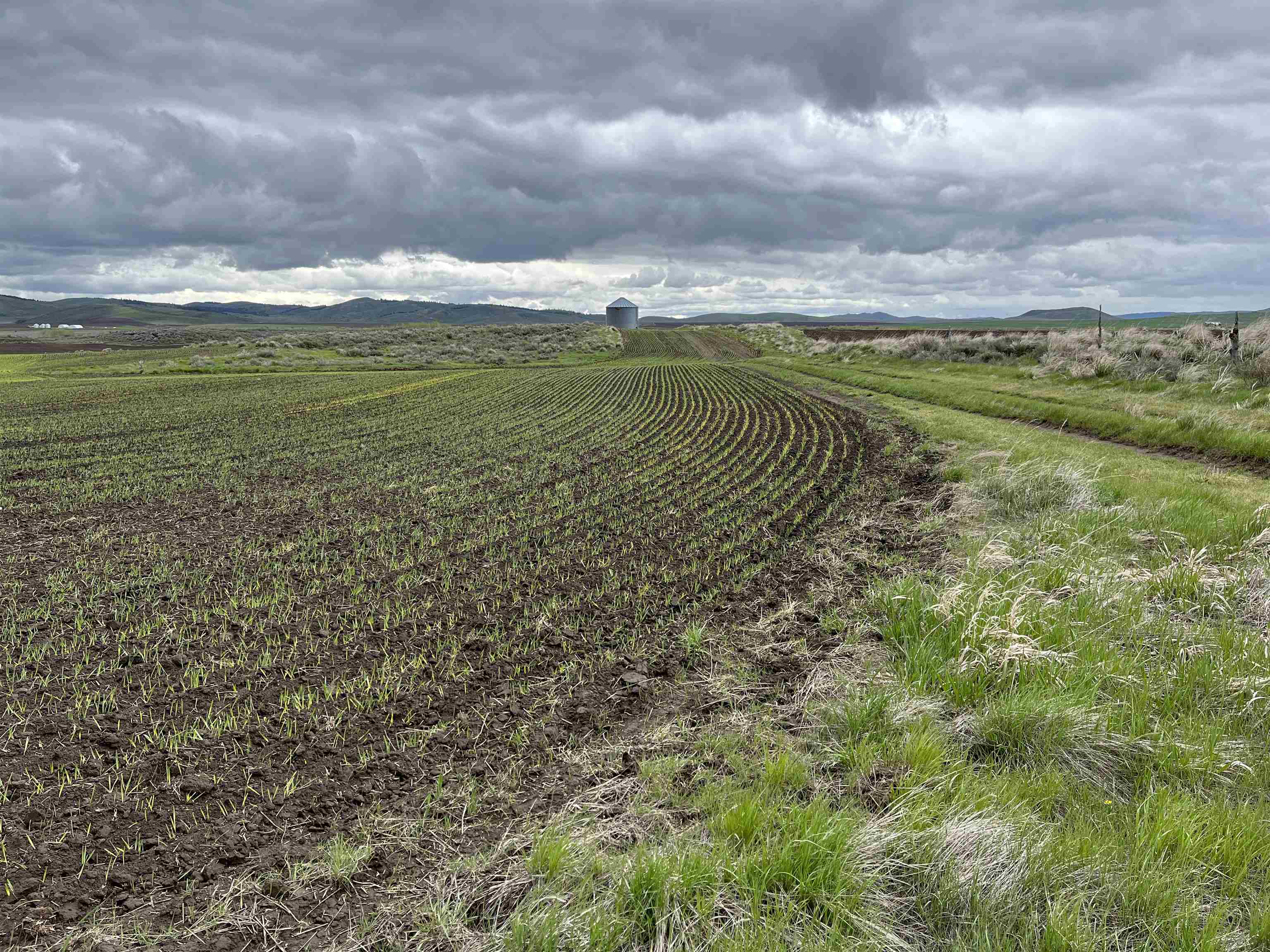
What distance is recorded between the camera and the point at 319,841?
437cm

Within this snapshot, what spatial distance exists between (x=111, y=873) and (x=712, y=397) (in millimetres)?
30192

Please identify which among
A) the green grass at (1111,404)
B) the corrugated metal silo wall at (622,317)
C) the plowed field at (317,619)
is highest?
the corrugated metal silo wall at (622,317)

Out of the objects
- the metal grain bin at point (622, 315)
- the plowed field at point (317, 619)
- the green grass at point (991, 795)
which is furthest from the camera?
the metal grain bin at point (622, 315)

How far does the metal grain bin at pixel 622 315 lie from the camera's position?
488 feet

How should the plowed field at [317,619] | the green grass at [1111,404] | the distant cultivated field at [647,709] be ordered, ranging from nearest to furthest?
1. the distant cultivated field at [647,709]
2. the plowed field at [317,619]
3. the green grass at [1111,404]

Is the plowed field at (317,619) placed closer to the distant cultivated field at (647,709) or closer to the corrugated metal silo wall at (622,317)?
the distant cultivated field at (647,709)

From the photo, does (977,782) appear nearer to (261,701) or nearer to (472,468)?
(261,701)

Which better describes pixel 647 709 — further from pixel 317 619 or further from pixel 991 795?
pixel 317 619

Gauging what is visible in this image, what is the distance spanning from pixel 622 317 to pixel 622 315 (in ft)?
1.52

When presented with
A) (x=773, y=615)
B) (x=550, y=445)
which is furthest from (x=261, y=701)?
(x=550, y=445)

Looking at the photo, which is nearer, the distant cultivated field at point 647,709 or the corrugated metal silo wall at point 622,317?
the distant cultivated field at point 647,709

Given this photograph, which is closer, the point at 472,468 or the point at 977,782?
the point at 977,782

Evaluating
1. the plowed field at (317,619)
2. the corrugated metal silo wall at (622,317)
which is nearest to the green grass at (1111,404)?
the plowed field at (317,619)

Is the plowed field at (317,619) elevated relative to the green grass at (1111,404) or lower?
lower
